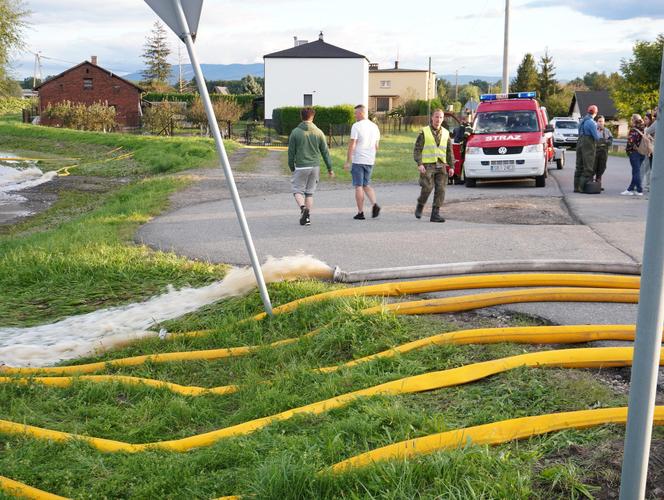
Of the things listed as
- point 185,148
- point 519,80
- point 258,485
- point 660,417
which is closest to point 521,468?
point 660,417

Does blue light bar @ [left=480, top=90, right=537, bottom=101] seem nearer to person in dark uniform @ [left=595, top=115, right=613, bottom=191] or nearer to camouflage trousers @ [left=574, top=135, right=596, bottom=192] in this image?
person in dark uniform @ [left=595, top=115, right=613, bottom=191]

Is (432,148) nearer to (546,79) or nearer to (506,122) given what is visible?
(506,122)

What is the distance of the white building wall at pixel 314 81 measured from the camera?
219 ft

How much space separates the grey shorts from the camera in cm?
1282

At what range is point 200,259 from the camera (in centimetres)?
999

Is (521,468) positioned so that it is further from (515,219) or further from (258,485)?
(515,219)

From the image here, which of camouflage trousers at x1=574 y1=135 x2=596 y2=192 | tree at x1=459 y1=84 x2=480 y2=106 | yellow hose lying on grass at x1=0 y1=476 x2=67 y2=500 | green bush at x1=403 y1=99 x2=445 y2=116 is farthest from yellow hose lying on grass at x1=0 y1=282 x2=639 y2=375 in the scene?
tree at x1=459 y1=84 x2=480 y2=106

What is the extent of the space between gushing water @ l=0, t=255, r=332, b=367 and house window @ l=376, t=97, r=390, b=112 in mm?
90658

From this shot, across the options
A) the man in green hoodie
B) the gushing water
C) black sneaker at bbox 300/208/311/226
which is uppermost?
the man in green hoodie

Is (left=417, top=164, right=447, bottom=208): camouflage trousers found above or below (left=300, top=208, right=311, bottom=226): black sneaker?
above

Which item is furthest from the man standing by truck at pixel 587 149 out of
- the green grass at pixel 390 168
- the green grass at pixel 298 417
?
the green grass at pixel 298 417

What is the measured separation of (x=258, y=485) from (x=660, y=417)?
2125 mm

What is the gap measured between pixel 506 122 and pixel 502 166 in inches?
70.2

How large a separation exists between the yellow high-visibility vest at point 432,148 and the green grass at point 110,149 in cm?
1478
